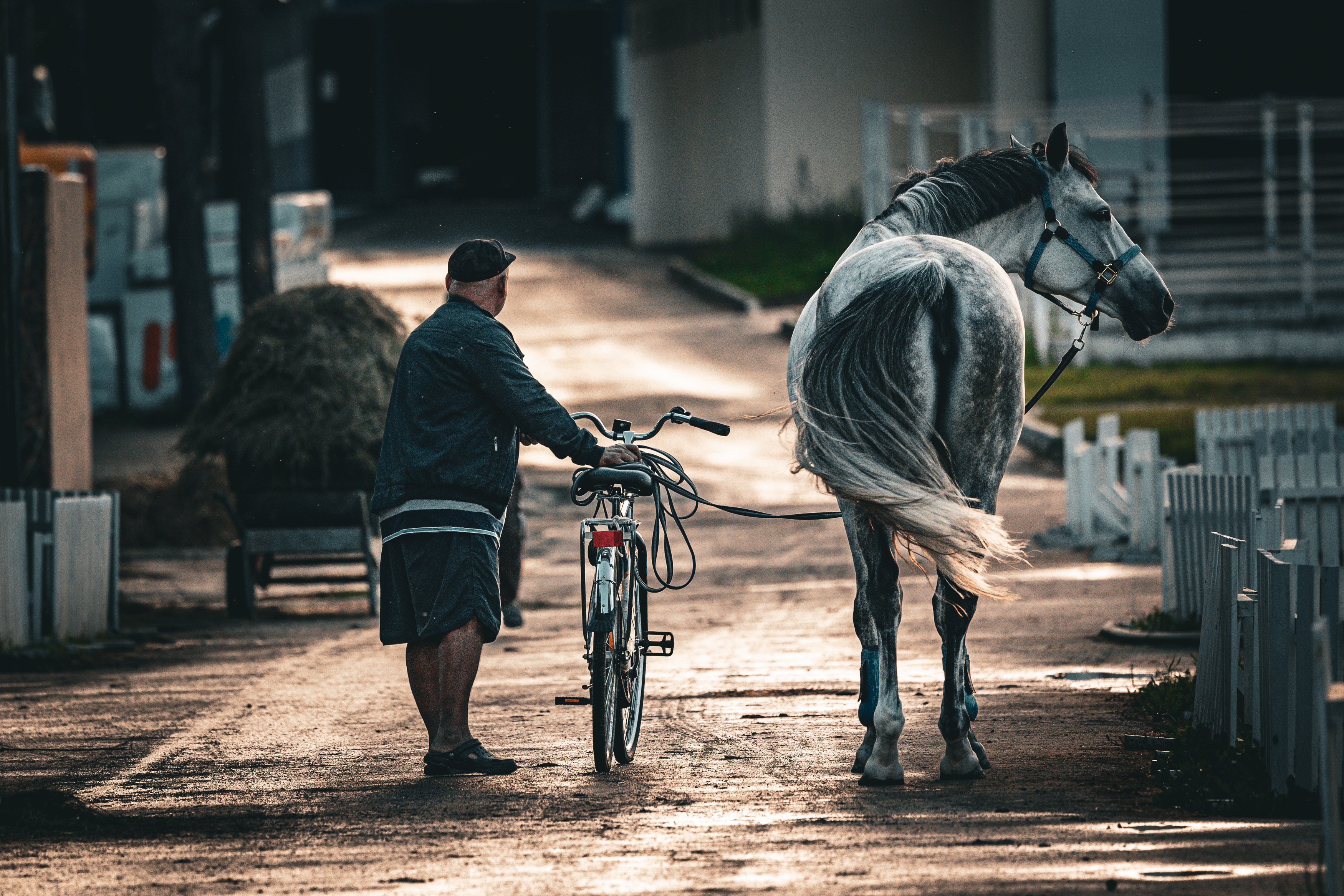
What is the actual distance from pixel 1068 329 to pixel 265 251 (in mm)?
9485

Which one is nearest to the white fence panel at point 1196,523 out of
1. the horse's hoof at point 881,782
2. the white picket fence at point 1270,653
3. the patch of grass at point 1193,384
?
the white picket fence at point 1270,653

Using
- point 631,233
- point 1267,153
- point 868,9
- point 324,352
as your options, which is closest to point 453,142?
point 631,233

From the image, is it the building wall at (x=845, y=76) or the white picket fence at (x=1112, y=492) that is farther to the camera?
the building wall at (x=845, y=76)

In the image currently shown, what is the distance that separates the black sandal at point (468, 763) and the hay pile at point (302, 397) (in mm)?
4598

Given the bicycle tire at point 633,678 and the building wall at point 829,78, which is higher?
the building wall at point 829,78

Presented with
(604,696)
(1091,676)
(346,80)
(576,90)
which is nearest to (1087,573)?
(1091,676)

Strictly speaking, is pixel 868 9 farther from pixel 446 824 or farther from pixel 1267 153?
pixel 446 824

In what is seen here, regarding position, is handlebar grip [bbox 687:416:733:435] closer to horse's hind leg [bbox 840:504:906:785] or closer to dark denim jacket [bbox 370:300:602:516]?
dark denim jacket [bbox 370:300:602:516]

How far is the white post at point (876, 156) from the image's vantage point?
71.9 feet

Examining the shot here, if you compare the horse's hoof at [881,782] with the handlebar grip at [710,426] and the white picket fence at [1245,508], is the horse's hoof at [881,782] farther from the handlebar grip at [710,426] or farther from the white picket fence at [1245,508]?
the white picket fence at [1245,508]

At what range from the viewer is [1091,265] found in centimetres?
681

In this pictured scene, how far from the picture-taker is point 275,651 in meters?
9.31

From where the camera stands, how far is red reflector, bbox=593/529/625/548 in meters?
6.10

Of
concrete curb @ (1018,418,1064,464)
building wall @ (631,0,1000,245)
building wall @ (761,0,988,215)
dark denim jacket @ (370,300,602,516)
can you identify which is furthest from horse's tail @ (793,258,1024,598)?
building wall @ (761,0,988,215)
